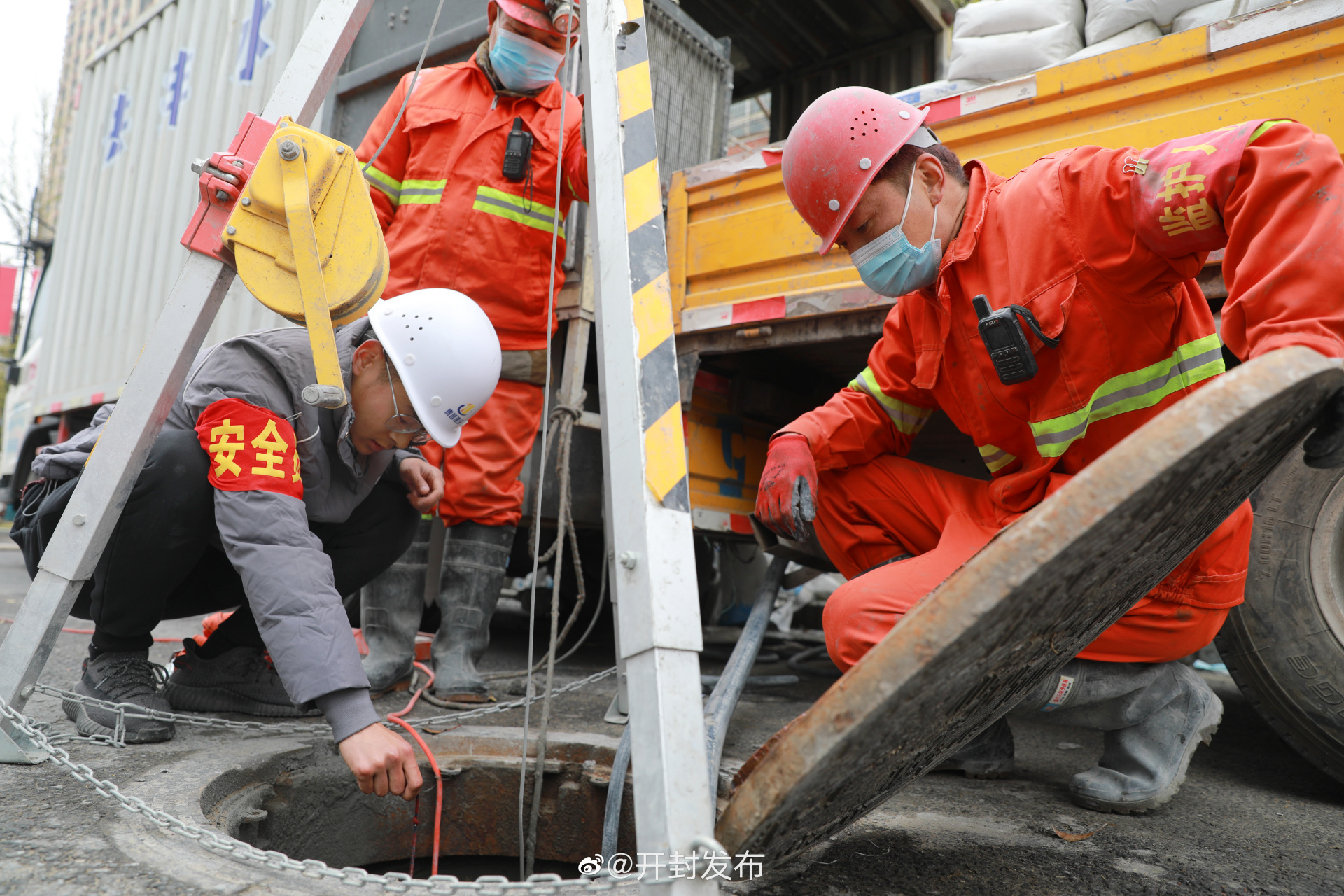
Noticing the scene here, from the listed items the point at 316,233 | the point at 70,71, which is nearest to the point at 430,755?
the point at 316,233

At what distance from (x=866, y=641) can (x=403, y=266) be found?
1.73 m

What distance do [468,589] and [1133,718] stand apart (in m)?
1.74

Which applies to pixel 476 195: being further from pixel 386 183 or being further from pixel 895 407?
pixel 895 407

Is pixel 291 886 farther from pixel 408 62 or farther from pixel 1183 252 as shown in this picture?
pixel 408 62

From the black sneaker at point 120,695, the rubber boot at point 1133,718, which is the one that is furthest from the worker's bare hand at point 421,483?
the rubber boot at point 1133,718

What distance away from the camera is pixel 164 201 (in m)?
5.46

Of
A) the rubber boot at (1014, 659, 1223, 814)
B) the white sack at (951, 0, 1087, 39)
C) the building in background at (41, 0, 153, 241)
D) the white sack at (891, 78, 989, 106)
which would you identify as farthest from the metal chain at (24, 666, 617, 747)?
the building in background at (41, 0, 153, 241)

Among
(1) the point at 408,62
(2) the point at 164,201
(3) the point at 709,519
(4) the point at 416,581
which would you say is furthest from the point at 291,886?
(2) the point at 164,201

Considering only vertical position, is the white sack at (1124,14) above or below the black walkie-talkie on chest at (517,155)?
above

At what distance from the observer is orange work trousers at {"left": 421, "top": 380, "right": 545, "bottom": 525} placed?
250cm

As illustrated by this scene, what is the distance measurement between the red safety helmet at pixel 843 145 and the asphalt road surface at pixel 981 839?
46.1 inches

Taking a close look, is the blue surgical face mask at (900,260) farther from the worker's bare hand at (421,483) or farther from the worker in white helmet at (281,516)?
the worker's bare hand at (421,483)

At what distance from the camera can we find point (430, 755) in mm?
1638

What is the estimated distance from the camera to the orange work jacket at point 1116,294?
3.95 ft
